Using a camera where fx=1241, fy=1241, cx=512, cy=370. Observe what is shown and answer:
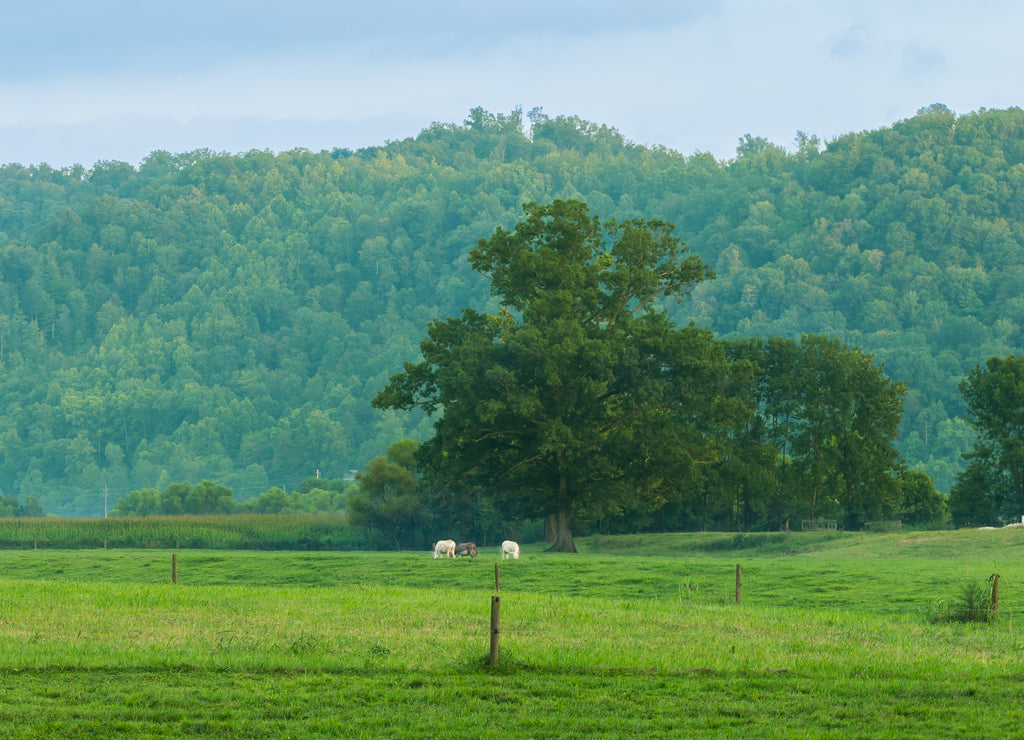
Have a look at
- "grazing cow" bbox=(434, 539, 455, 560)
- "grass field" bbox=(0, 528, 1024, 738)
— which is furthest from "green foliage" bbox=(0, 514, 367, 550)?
"grass field" bbox=(0, 528, 1024, 738)

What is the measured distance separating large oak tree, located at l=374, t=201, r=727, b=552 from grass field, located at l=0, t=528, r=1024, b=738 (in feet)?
64.4

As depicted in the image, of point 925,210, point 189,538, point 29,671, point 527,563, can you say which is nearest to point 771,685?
point 29,671

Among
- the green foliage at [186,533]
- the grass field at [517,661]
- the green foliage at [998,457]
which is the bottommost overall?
the green foliage at [186,533]

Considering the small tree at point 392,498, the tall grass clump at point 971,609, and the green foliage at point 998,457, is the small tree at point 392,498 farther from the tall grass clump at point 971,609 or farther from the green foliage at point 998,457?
the tall grass clump at point 971,609

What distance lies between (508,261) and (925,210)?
12055cm

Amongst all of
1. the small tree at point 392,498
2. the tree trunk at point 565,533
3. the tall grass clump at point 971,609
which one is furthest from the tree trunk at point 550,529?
the tall grass clump at point 971,609

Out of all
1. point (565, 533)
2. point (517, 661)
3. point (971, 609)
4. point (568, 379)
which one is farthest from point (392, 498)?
point (517, 661)

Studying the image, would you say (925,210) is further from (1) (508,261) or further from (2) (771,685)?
(2) (771,685)

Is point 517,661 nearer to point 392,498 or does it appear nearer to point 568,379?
point 568,379

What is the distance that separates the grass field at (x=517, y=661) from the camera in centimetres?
1496

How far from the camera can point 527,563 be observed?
44875mm

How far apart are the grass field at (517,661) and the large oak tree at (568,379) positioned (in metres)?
19.6

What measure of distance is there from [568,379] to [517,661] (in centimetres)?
3704

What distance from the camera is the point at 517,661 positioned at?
1859cm
